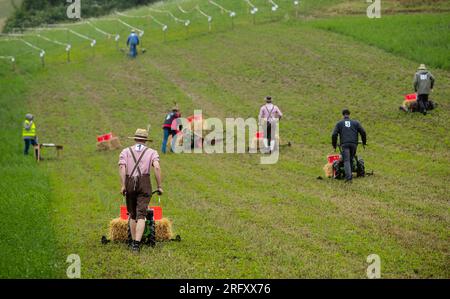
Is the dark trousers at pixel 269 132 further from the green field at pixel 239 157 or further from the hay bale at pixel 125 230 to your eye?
the hay bale at pixel 125 230

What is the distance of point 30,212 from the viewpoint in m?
19.1

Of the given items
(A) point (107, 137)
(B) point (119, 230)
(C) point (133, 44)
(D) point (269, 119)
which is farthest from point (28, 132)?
(C) point (133, 44)

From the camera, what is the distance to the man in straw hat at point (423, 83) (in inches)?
1239

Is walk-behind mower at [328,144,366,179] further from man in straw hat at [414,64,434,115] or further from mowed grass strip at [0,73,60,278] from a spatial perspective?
man in straw hat at [414,64,434,115]

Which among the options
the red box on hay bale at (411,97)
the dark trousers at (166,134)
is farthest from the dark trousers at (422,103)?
the dark trousers at (166,134)

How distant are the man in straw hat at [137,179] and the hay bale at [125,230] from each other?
2.06ft

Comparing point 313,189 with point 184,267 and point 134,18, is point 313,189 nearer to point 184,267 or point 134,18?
point 184,267

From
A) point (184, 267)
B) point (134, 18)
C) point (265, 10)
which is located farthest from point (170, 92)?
point (184, 267)

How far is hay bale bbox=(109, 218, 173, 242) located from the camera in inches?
615

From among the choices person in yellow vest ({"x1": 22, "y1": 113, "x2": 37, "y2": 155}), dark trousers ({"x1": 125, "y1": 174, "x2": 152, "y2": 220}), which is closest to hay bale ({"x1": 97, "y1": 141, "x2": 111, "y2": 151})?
person in yellow vest ({"x1": 22, "y1": 113, "x2": 37, "y2": 155})

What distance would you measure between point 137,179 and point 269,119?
13.4 meters

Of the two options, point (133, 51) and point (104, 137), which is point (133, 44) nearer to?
point (133, 51)
